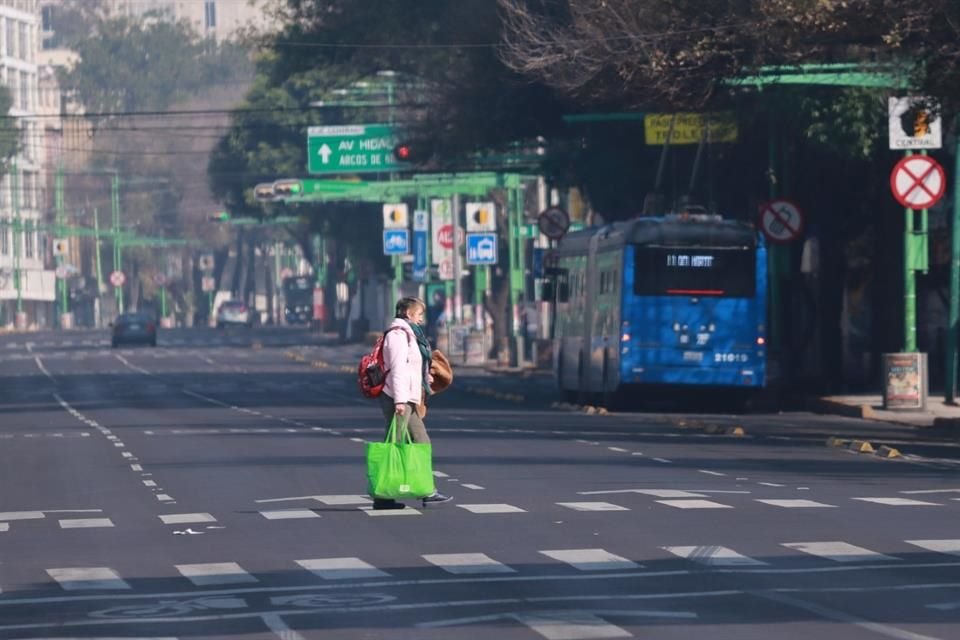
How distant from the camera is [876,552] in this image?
1480 cm

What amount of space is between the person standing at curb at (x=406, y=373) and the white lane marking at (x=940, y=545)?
4762 mm

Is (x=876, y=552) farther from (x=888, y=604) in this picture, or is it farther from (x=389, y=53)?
(x=389, y=53)

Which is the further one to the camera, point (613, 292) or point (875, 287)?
point (875, 287)

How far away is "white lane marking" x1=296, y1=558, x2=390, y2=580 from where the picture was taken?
547 inches

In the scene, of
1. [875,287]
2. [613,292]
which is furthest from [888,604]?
[875,287]

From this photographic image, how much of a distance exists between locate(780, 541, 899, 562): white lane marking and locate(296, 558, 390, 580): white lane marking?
281 cm

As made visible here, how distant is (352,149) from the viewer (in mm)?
62250

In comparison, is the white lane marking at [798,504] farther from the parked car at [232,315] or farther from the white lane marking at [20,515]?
the parked car at [232,315]

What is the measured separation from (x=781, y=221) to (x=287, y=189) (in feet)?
115

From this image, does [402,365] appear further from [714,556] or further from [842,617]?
[842,617]

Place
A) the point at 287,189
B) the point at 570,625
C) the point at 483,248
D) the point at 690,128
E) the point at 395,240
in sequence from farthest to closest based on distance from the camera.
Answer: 1. the point at 395,240
2. the point at 287,189
3. the point at 483,248
4. the point at 690,128
5. the point at 570,625

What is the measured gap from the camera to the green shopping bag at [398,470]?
60.8 feet

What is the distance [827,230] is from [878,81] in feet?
28.7

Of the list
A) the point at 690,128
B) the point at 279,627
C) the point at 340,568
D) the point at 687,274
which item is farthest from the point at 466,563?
the point at 690,128
